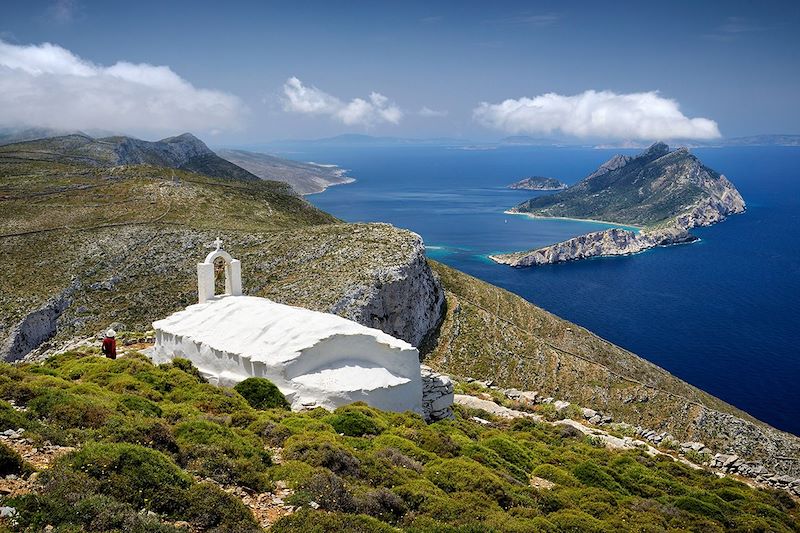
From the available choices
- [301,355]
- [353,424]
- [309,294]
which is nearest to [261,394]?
[301,355]

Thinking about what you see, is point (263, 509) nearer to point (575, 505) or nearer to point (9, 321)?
point (575, 505)

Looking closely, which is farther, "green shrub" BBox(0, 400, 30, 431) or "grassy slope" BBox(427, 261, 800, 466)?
"grassy slope" BBox(427, 261, 800, 466)

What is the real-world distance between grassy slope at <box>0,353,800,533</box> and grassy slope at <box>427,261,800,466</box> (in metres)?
31.5

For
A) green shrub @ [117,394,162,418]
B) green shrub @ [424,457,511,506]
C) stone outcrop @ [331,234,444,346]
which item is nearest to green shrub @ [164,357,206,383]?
green shrub @ [117,394,162,418]

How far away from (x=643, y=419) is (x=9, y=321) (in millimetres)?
55604

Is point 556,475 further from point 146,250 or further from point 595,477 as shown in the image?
point 146,250

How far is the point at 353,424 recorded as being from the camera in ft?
66.1

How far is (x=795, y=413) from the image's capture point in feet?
285

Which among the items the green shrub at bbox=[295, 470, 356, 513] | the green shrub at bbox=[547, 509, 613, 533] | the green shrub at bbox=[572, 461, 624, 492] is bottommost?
the green shrub at bbox=[572, 461, 624, 492]

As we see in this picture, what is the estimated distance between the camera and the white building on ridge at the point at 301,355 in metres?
23.7

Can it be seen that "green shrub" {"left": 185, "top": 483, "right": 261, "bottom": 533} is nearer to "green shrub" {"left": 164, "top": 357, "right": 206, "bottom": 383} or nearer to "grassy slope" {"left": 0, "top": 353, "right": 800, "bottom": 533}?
"grassy slope" {"left": 0, "top": 353, "right": 800, "bottom": 533}

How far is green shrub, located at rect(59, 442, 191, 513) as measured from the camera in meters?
11.3

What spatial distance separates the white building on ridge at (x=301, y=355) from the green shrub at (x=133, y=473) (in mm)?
10872

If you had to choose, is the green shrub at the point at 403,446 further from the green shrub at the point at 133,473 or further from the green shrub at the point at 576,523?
the green shrub at the point at 133,473
